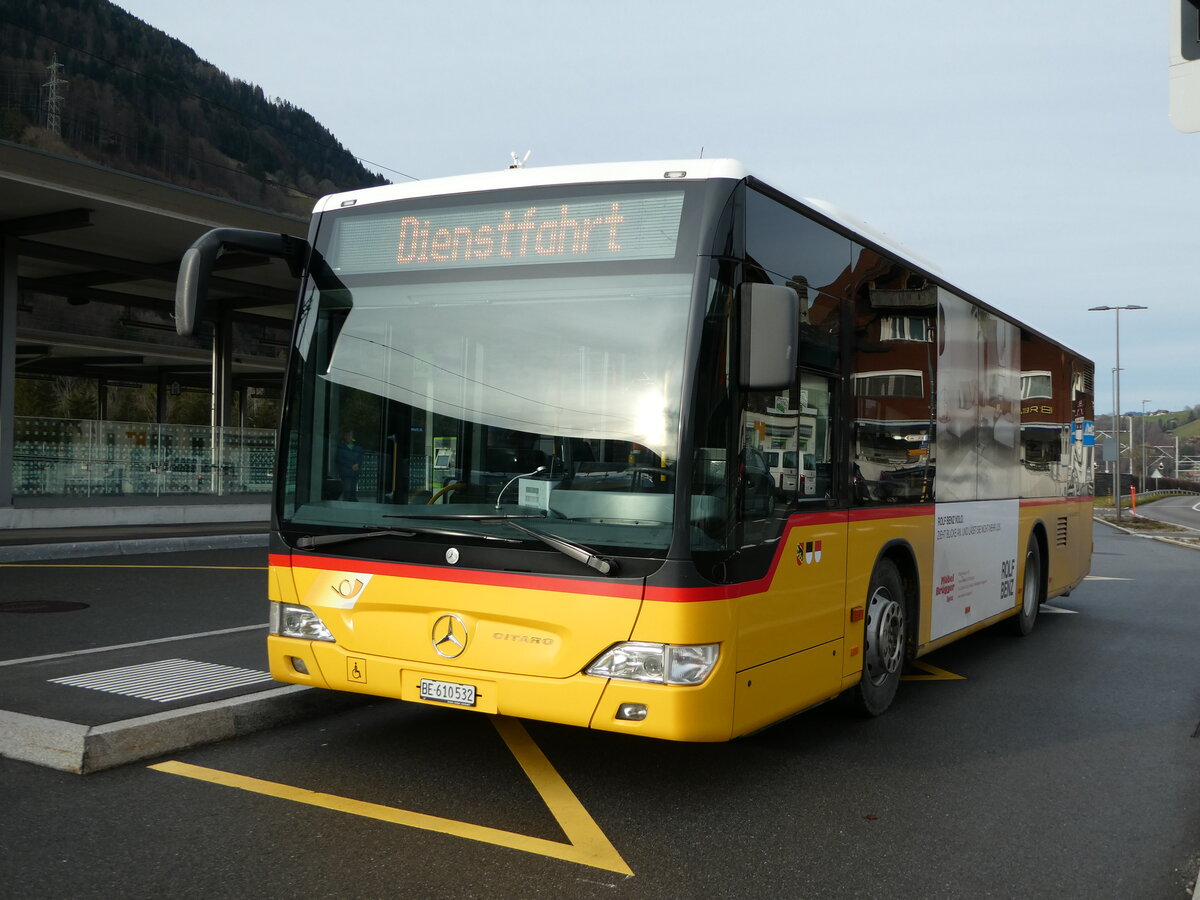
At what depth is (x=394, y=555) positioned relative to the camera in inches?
205

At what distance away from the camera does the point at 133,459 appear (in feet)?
66.1

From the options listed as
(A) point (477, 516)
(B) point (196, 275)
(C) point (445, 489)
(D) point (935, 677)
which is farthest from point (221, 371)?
(A) point (477, 516)

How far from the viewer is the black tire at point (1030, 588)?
10125 mm

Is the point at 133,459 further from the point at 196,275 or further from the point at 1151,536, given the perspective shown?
the point at 1151,536

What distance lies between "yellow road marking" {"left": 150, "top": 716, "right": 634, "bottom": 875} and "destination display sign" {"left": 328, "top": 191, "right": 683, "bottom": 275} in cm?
243

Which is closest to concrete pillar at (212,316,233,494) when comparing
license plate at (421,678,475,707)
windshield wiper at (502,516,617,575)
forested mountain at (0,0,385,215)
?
license plate at (421,678,475,707)

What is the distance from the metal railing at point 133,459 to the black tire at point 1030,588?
12.8 meters

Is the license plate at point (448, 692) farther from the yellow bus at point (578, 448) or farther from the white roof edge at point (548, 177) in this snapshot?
the white roof edge at point (548, 177)

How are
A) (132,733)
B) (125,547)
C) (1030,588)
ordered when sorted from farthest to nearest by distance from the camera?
(125,547) → (1030,588) → (132,733)

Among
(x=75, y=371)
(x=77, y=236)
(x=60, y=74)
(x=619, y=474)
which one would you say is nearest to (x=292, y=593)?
(x=619, y=474)

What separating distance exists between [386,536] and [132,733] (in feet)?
5.11

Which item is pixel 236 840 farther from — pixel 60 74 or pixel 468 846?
pixel 60 74

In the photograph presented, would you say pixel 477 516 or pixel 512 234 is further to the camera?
pixel 512 234

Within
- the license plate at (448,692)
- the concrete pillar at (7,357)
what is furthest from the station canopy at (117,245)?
the license plate at (448,692)
